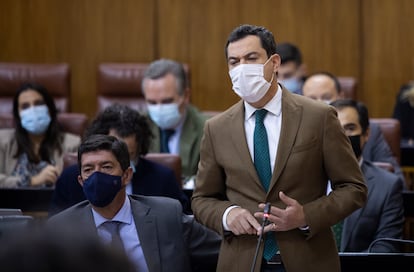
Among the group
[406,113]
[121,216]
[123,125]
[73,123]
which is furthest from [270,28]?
[121,216]

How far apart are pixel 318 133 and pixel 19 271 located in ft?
5.32

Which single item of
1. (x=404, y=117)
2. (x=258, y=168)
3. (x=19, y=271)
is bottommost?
(x=404, y=117)

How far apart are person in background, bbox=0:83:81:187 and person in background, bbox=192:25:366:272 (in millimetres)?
2208

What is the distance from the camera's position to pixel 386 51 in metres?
6.57

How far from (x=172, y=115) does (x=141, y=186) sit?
1159mm

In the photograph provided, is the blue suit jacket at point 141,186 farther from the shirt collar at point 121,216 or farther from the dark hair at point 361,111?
the dark hair at point 361,111

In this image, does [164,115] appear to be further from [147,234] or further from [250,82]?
[250,82]

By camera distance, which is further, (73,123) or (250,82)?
(73,123)

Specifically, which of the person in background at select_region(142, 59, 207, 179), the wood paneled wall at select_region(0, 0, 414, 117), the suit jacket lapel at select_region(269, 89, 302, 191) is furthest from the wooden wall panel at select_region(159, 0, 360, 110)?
the suit jacket lapel at select_region(269, 89, 302, 191)

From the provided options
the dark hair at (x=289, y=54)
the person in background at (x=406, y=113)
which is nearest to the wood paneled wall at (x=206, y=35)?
the person in background at (x=406, y=113)

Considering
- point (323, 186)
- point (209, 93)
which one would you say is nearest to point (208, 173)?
point (323, 186)

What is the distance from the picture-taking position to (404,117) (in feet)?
19.3

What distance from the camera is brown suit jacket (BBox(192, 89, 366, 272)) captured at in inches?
88.1

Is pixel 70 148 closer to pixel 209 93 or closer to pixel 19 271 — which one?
pixel 209 93
